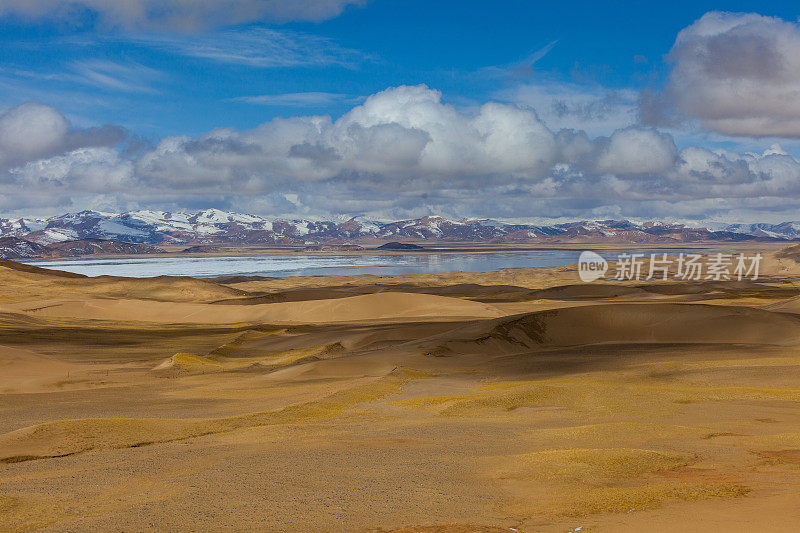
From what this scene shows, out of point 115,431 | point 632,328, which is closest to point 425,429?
point 115,431

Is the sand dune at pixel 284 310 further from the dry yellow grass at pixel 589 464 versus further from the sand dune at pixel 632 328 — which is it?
the dry yellow grass at pixel 589 464

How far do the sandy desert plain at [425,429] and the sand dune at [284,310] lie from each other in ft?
59.6

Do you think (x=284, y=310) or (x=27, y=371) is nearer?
(x=27, y=371)

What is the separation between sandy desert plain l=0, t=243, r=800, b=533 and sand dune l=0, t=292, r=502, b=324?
59.6ft

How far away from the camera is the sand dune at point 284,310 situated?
60.5 m

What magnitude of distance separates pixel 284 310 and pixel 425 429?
5013cm

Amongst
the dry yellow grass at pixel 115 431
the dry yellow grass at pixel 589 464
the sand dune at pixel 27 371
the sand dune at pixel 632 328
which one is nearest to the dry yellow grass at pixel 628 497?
the dry yellow grass at pixel 589 464

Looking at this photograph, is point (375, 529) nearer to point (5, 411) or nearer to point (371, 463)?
point (371, 463)

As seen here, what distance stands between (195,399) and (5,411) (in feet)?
16.7

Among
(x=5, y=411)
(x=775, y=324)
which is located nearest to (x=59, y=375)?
(x=5, y=411)

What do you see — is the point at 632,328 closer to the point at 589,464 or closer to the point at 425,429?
the point at 425,429

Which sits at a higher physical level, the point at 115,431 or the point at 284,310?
the point at 115,431

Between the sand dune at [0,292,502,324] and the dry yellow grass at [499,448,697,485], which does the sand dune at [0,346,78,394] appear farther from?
the sand dune at [0,292,502,324]

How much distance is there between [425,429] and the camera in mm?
15203
